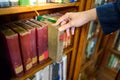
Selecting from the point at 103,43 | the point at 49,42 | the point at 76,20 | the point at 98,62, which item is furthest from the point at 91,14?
the point at 98,62

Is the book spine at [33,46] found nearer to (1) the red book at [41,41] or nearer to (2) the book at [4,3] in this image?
(1) the red book at [41,41]

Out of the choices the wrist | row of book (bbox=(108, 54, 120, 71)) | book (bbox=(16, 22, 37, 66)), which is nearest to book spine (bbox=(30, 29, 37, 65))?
book (bbox=(16, 22, 37, 66))

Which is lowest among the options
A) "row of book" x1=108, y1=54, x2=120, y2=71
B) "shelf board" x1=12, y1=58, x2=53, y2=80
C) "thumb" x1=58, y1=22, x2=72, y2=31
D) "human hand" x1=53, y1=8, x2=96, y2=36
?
"row of book" x1=108, y1=54, x2=120, y2=71

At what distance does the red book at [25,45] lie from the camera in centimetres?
60

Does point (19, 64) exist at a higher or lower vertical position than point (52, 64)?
higher

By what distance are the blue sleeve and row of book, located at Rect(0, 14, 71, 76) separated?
27 centimetres

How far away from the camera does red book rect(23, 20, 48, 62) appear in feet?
2.26

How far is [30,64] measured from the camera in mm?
715

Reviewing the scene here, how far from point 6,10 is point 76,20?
422 mm

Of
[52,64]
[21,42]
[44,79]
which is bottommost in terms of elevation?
[44,79]

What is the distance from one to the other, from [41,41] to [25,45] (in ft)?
0.39

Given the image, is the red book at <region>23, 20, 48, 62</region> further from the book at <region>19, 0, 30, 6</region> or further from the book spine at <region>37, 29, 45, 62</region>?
the book at <region>19, 0, 30, 6</region>

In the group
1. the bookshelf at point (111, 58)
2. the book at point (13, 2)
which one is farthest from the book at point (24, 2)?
the bookshelf at point (111, 58)

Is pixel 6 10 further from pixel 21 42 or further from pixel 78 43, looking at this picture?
pixel 78 43
